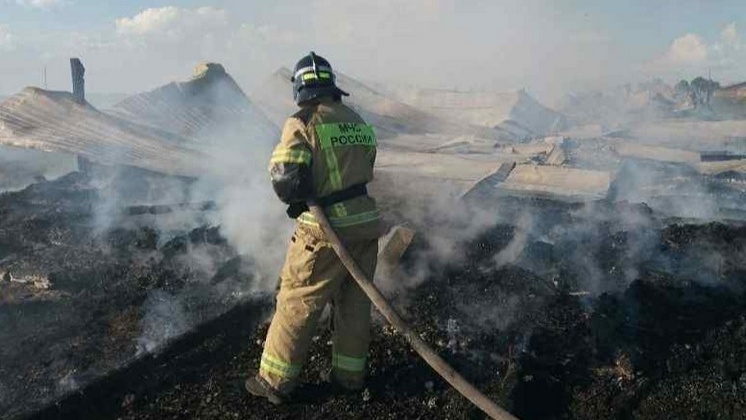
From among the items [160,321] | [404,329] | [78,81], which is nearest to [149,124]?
[78,81]

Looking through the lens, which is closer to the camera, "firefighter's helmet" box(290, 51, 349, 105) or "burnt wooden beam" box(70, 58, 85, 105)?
"firefighter's helmet" box(290, 51, 349, 105)

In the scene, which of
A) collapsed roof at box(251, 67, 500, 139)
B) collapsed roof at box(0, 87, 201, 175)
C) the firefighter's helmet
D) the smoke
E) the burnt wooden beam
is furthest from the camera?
collapsed roof at box(251, 67, 500, 139)

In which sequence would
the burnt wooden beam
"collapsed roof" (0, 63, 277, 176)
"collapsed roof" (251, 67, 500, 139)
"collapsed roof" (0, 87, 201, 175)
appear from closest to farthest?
1. "collapsed roof" (0, 87, 201, 175)
2. "collapsed roof" (0, 63, 277, 176)
3. the burnt wooden beam
4. "collapsed roof" (251, 67, 500, 139)

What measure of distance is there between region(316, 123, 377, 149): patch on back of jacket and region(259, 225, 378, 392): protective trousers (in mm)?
540

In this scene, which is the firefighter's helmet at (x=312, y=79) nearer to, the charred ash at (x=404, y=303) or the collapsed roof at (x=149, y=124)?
the charred ash at (x=404, y=303)

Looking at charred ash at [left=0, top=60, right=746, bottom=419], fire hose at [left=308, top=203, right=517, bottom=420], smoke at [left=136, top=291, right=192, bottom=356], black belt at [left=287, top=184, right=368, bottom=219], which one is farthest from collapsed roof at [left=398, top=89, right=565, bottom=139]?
fire hose at [left=308, top=203, right=517, bottom=420]

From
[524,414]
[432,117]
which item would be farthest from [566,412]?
[432,117]

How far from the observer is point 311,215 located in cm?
368

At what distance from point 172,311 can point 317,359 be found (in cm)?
144

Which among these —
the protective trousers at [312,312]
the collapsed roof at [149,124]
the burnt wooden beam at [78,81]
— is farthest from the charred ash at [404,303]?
the burnt wooden beam at [78,81]

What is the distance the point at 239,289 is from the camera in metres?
5.41

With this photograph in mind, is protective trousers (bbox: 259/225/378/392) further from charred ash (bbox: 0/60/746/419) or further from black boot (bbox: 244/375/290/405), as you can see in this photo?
charred ash (bbox: 0/60/746/419)

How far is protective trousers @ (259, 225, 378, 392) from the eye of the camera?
12.1 feet

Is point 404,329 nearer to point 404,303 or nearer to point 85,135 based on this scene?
point 404,303
